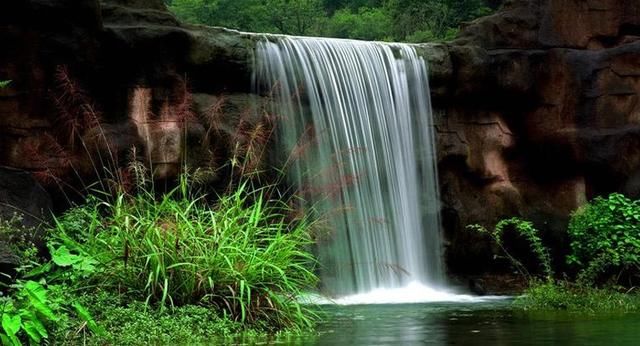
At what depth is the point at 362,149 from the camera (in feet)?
44.8

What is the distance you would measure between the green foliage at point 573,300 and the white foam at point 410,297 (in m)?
1.53

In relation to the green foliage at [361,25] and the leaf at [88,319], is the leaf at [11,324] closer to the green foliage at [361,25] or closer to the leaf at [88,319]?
the leaf at [88,319]

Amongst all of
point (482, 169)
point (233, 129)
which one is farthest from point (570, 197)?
point (233, 129)

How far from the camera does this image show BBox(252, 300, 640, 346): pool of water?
7789 millimetres

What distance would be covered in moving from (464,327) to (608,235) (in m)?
6.37

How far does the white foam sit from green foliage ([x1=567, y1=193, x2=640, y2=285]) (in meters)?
1.59

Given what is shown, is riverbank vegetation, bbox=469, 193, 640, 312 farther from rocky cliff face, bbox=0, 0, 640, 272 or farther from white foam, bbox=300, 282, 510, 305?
white foam, bbox=300, 282, 510, 305

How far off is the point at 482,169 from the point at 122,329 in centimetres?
911

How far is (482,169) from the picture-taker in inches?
623

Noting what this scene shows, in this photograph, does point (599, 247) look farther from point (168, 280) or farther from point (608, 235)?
point (168, 280)

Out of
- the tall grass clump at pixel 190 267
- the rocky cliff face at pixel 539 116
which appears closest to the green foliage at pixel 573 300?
the rocky cliff face at pixel 539 116

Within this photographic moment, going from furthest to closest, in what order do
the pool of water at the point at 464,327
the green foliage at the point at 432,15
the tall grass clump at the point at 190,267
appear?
1. the green foliage at the point at 432,15
2. the tall grass clump at the point at 190,267
3. the pool of water at the point at 464,327

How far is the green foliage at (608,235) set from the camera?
14422 mm

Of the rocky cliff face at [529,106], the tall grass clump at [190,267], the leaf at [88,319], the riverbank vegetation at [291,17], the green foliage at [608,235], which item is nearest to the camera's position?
the leaf at [88,319]
